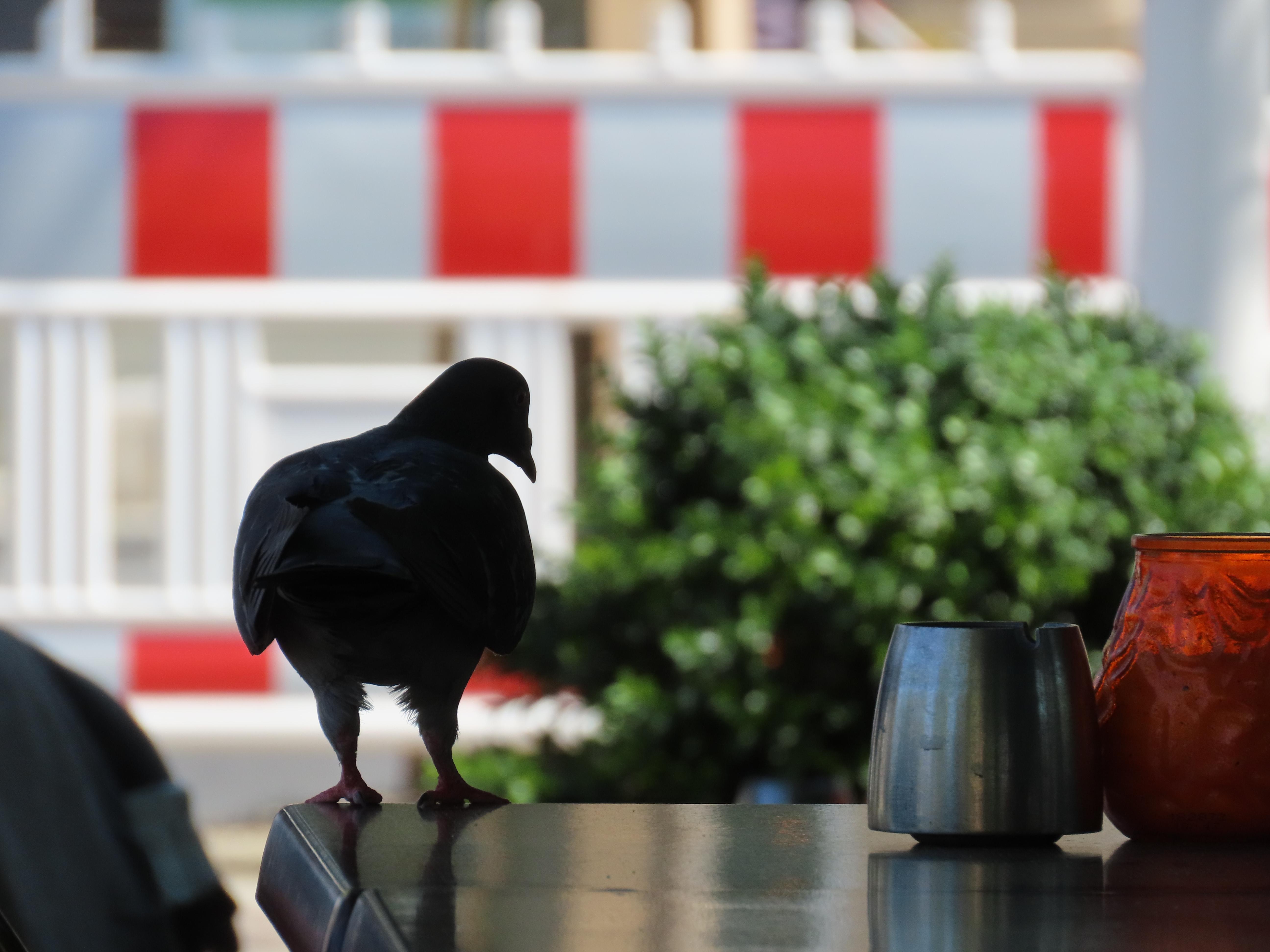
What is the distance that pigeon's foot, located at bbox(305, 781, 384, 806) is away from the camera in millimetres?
1080

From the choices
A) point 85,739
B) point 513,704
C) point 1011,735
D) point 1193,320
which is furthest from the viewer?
point 513,704

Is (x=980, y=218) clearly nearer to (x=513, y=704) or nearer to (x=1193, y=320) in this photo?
(x=1193, y=320)

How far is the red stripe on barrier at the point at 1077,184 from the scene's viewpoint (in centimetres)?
451

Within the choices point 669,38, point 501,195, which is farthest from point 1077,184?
point 501,195

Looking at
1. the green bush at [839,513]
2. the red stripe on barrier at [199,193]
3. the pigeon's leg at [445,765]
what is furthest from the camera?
the red stripe on barrier at [199,193]

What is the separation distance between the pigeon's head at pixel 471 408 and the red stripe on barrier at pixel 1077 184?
3.63 metres

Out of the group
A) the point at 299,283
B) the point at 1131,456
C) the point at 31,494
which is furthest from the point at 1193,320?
the point at 31,494

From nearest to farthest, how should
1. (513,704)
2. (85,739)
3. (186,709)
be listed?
(85,739) < (513,704) < (186,709)

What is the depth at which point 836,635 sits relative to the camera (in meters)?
2.83

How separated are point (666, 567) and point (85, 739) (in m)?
1.48

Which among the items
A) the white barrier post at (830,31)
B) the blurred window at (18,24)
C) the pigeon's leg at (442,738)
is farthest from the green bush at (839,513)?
the blurred window at (18,24)

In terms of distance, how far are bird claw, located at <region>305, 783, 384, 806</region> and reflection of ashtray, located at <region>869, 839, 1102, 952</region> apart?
1.09 ft

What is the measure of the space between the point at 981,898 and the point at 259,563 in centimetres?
43

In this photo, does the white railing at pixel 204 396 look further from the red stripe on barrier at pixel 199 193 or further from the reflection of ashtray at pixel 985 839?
the reflection of ashtray at pixel 985 839
